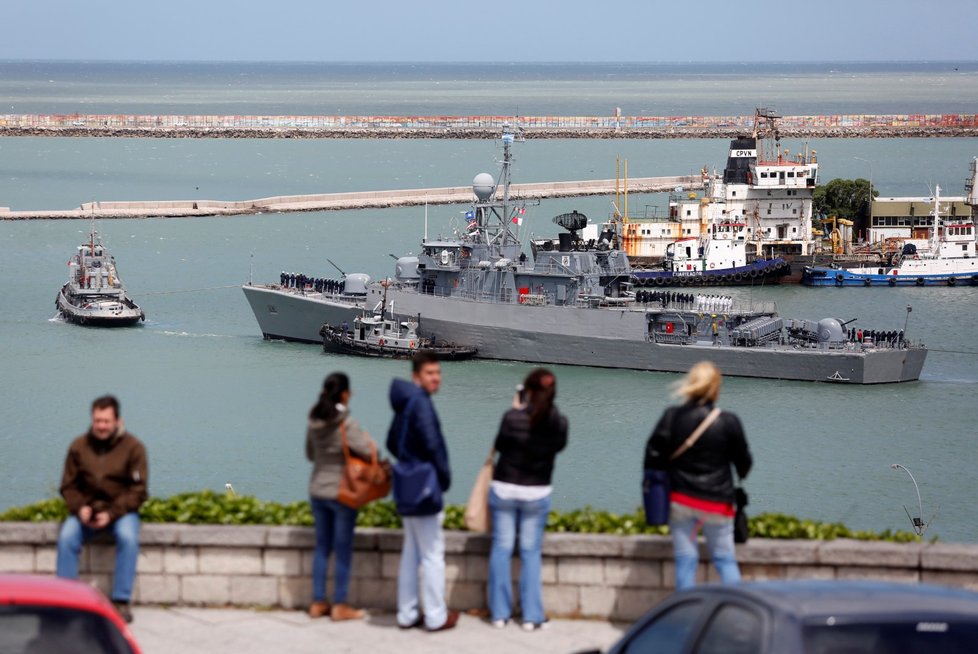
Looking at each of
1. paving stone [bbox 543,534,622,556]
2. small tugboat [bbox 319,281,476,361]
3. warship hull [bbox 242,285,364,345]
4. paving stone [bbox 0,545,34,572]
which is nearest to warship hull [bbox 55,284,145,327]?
warship hull [bbox 242,285,364,345]

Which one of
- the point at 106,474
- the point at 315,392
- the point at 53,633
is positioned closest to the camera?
the point at 53,633

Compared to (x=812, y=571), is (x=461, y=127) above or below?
above

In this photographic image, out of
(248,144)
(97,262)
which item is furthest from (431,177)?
(97,262)

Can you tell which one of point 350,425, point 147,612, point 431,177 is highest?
point 431,177

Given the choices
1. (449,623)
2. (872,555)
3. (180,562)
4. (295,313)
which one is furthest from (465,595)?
(295,313)

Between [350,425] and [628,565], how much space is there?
182cm

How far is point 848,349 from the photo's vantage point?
1768 inches

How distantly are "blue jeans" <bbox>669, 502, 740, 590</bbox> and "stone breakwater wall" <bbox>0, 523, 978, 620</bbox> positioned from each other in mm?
462

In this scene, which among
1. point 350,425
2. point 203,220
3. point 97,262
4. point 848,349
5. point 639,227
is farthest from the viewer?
point 203,220

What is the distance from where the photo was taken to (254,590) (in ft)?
31.5

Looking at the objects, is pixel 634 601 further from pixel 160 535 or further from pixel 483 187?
pixel 483 187

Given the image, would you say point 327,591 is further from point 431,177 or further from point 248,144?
point 248,144

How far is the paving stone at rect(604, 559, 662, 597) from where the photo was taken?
9414mm

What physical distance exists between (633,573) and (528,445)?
3.49ft
